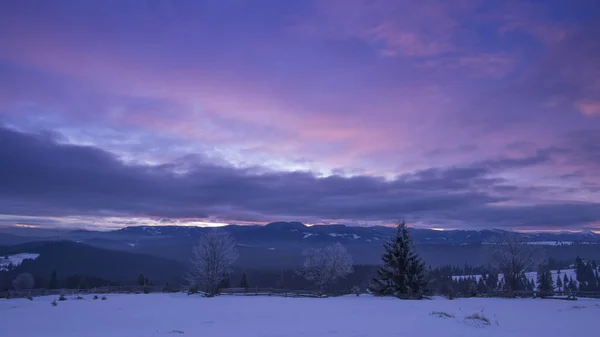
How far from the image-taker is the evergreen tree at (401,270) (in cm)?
4372

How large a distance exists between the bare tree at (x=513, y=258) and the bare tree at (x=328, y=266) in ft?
93.2

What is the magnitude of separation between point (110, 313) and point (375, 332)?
19.3 m

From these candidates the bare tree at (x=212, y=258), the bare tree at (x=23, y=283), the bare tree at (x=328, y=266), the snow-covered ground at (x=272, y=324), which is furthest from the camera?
the bare tree at (x=23, y=283)

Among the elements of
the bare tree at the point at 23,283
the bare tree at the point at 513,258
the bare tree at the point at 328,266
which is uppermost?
the bare tree at the point at 513,258

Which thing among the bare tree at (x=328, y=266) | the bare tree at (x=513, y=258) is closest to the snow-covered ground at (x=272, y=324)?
the bare tree at (x=513, y=258)

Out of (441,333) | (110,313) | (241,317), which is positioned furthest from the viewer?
(110,313)

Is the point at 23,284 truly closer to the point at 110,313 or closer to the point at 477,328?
the point at 110,313

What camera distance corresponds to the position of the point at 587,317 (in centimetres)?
2391

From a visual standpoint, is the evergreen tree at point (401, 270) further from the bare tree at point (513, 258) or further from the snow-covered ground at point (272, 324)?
the snow-covered ground at point (272, 324)

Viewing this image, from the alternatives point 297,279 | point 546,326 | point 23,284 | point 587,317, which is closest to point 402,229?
point 587,317

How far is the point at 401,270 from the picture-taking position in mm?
44656

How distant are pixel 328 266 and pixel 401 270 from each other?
3272 cm

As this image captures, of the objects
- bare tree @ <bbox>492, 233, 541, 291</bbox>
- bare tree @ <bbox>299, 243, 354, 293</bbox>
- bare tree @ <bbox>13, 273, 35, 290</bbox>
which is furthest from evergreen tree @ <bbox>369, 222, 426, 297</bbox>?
bare tree @ <bbox>13, 273, 35, 290</bbox>

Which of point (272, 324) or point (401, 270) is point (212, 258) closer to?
point (401, 270)
